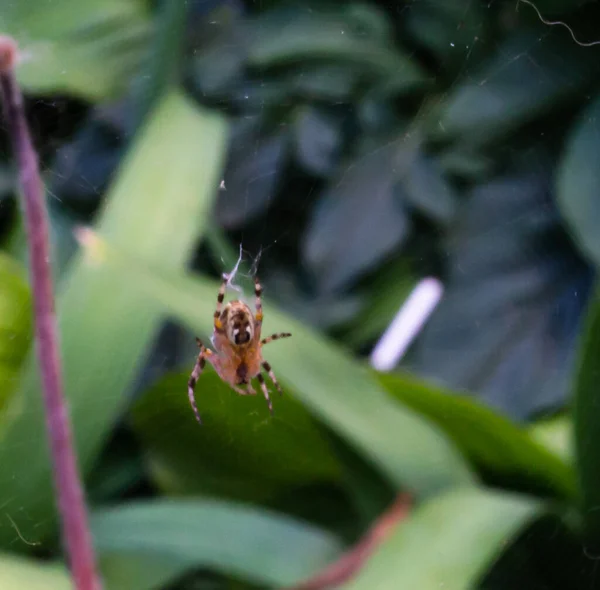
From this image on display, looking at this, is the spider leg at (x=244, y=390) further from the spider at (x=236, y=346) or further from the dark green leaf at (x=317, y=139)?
the dark green leaf at (x=317, y=139)

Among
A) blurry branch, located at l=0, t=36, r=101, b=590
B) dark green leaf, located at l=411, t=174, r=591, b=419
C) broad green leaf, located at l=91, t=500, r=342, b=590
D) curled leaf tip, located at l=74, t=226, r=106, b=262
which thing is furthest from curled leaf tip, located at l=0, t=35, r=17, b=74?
dark green leaf, located at l=411, t=174, r=591, b=419

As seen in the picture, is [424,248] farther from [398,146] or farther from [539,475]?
[539,475]

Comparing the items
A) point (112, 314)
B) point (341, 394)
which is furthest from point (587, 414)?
point (112, 314)

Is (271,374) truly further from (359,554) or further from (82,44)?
(82,44)

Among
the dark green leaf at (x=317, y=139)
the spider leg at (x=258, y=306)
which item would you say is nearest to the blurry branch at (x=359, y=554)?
the spider leg at (x=258, y=306)

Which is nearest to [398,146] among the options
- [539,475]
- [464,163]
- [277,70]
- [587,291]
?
[464,163]

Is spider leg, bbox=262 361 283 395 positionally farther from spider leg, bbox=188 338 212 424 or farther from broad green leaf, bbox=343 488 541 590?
broad green leaf, bbox=343 488 541 590
